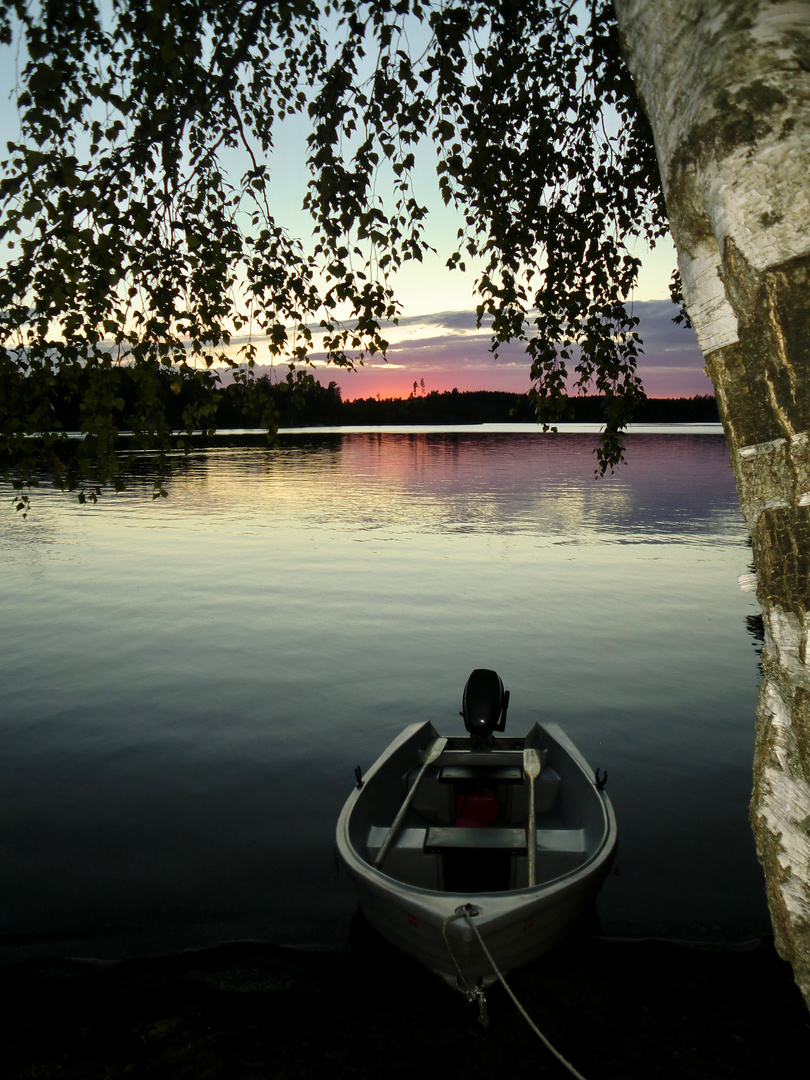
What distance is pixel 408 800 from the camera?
703cm

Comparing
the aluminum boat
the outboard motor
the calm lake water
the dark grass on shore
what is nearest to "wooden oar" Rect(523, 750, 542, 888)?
the aluminum boat

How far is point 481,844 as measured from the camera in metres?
6.52

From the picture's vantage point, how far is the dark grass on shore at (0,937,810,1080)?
5.24 meters

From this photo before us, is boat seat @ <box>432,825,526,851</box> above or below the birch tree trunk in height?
below

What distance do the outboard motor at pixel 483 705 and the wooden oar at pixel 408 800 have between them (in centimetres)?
44

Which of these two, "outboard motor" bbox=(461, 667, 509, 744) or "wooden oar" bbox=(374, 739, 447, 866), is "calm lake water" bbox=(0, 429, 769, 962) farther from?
"outboard motor" bbox=(461, 667, 509, 744)

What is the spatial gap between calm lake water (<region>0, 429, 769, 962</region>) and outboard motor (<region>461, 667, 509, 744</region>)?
2235mm

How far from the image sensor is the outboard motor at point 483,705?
347 inches

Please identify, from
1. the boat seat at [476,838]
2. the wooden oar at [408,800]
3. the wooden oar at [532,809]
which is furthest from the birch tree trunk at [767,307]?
the wooden oar at [408,800]

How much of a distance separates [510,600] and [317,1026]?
53.8ft

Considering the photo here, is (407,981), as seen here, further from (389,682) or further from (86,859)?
(389,682)

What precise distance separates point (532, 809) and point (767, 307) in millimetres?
5960

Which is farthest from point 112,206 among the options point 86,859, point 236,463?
point 236,463

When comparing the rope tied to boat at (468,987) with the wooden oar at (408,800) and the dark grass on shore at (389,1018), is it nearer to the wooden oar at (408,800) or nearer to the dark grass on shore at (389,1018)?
the dark grass on shore at (389,1018)
